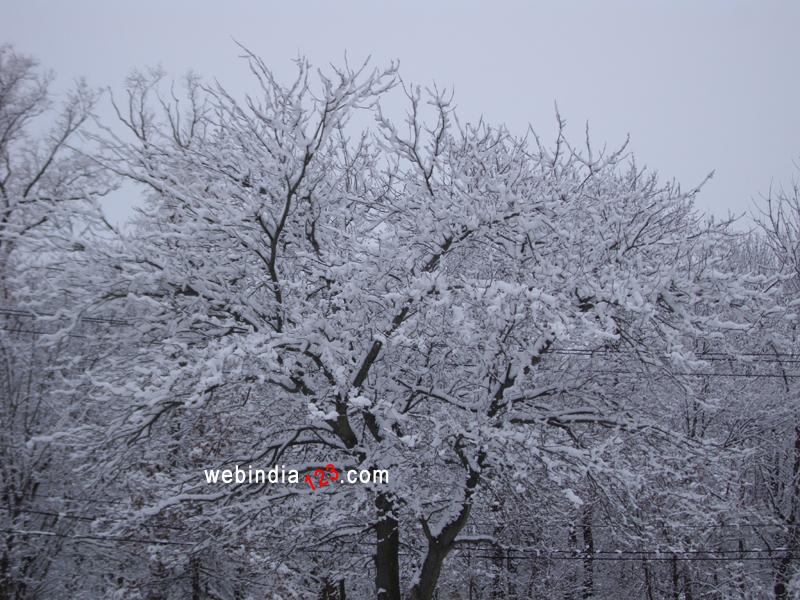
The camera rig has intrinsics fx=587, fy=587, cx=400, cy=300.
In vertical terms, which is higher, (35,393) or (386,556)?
(35,393)

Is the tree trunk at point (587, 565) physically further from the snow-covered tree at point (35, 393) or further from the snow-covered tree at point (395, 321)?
the snow-covered tree at point (35, 393)

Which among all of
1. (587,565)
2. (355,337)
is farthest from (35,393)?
(587,565)

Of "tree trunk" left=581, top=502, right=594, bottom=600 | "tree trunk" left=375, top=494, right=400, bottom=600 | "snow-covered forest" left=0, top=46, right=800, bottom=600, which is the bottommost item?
"tree trunk" left=581, top=502, right=594, bottom=600

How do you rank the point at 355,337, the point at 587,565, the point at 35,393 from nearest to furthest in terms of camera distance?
A: the point at 355,337 → the point at 35,393 → the point at 587,565

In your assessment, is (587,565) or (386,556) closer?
(386,556)

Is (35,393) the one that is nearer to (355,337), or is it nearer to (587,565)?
(355,337)

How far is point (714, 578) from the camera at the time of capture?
12492 millimetres

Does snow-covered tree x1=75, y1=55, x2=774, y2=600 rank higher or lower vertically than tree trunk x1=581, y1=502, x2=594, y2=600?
higher

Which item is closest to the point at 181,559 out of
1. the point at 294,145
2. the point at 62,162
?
the point at 294,145

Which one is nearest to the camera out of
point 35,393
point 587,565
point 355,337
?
point 355,337

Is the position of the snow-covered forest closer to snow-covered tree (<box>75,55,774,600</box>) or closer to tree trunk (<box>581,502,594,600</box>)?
snow-covered tree (<box>75,55,774,600</box>)

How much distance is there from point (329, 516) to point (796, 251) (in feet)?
28.8

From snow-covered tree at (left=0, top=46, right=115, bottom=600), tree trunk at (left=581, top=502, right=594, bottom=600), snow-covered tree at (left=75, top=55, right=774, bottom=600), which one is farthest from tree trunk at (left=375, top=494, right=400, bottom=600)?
tree trunk at (left=581, top=502, right=594, bottom=600)

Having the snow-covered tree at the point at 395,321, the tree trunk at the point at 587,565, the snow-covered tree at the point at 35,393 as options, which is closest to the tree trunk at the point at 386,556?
the snow-covered tree at the point at 395,321
